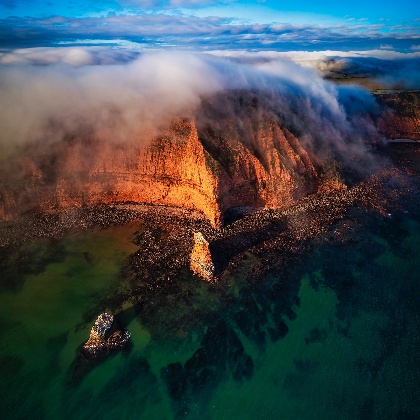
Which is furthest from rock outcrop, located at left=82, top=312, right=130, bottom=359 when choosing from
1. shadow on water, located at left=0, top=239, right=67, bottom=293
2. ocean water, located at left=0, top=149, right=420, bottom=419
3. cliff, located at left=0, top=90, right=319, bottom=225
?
cliff, located at left=0, top=90, right=319, bottom=225

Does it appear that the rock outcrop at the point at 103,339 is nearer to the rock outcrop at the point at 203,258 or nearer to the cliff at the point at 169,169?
the rock outcrop at the point at 203,258

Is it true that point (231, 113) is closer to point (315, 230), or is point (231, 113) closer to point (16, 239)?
point (315, 230)

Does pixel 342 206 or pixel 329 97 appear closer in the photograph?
pixel 342 206

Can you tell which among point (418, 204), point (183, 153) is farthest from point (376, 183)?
point (183, 153)

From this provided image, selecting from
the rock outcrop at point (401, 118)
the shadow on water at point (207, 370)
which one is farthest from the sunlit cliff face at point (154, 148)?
the rock outcrop at point (401, 118)

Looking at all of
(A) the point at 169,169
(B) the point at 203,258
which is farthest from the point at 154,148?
(B) the point at 203,258
